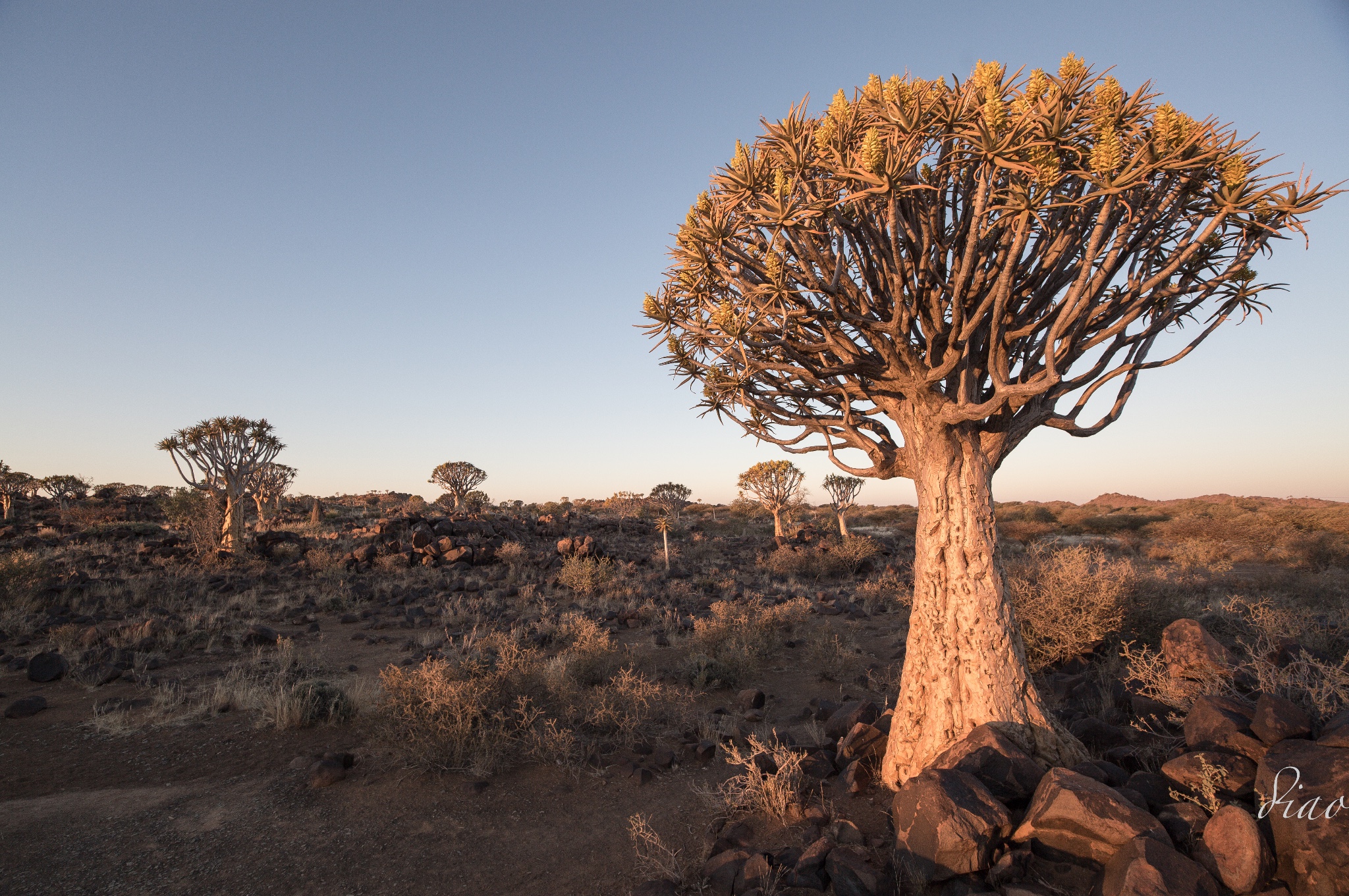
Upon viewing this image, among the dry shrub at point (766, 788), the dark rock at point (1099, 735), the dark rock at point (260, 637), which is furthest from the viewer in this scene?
the dark rock at point (260, 637)

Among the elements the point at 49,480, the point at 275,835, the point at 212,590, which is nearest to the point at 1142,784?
the point at 275,835

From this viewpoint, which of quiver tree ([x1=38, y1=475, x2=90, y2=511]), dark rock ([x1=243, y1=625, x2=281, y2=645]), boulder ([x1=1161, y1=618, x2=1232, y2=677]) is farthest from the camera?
quiver tree ([x1=38, y1=475, x2=90, y2=511])

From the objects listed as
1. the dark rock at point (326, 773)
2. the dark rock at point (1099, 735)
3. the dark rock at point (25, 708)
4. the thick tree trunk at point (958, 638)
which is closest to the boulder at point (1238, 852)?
the thick tree trunk at point (958, 638)

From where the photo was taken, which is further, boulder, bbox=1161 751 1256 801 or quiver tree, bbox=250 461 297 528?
quiver tree, bbox=250 461 297 528

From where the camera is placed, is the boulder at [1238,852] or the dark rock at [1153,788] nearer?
the boulder at [1238,852]

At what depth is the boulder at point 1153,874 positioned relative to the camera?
8.95 ft

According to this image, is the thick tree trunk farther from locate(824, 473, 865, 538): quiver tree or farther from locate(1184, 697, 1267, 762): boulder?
locate(824, 473, 865, 538): quiver tree

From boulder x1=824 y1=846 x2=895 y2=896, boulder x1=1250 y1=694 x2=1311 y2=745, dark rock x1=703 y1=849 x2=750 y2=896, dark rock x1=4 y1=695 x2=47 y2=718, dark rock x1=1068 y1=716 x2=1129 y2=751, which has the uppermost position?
boulder x1=1250 y1=694 x2=1311 y2=745

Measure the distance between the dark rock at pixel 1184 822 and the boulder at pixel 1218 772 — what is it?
0.63 feet

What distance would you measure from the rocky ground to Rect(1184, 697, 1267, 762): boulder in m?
0.02

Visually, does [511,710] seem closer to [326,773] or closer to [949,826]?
[326,773]

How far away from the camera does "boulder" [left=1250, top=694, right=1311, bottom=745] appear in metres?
3.63

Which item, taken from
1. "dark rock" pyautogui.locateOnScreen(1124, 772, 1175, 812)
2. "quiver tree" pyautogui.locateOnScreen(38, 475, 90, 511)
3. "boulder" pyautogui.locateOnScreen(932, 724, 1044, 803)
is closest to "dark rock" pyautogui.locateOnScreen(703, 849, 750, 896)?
"boulder" pyautogui.locateOnScreen(932, 724, 1044, 803)

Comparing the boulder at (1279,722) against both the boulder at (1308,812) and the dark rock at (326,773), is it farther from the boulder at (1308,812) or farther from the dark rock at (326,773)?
the dark rock at (326,773)
